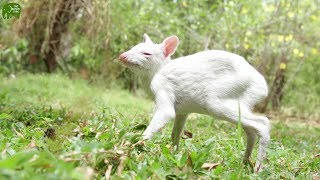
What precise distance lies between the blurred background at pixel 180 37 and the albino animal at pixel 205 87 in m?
5.91

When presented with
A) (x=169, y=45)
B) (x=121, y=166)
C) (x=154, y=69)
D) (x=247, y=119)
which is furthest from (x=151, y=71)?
(x=121, y=166)

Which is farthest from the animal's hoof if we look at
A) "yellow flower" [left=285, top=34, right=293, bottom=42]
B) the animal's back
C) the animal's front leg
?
"yellow flower" [left=285, top=34, right=293, bottom=42]

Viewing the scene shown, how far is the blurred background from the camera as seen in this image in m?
9.56

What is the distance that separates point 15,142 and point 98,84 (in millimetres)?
7179

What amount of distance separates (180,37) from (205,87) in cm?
697

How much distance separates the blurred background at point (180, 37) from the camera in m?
9.56

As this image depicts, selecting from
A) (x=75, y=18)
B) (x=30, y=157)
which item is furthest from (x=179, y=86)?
(x=75, y=18)

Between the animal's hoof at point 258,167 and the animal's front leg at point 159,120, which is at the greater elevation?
the animal's front leg at point 159,120

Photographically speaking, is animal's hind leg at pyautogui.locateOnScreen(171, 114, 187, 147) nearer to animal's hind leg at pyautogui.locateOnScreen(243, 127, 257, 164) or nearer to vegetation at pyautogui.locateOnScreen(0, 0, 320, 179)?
animal's hind leg at pyautogui.locateOnScreen(243, 127, 257, 164)

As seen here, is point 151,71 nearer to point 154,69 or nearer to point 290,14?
point 154,69

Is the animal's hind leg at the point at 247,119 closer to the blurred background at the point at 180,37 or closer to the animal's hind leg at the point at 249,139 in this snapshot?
the animal's hind leg at the point at 249,139

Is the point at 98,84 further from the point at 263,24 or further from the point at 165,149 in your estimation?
the point at 165,149

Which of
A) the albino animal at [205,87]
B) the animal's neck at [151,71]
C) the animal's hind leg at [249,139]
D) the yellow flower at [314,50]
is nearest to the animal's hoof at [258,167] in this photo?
the albino animal at [205,87]

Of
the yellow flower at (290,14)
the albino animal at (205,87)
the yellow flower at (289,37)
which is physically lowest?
the yellow flower at (289,37)
